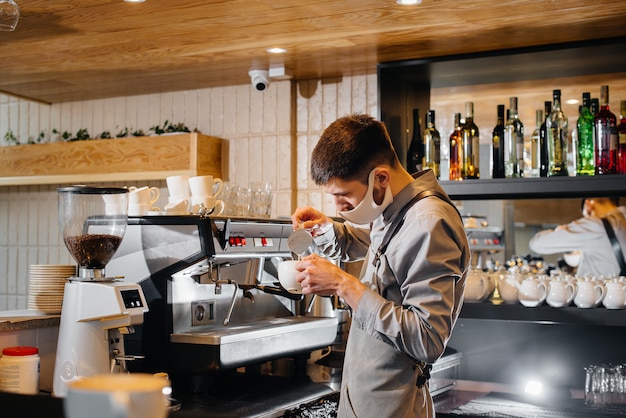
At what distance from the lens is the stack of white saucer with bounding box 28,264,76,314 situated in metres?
2.60

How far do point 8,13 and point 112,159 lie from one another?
217cm

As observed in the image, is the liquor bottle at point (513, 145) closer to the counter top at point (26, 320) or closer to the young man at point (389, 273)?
the young man at point (389, 273)

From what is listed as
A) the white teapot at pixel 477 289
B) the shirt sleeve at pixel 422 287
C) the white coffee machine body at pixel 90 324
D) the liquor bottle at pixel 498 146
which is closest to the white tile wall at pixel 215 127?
the liquor bottle at pixel 498 146

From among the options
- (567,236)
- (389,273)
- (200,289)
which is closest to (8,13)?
(200,289)

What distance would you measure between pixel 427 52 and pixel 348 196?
176 centimetres

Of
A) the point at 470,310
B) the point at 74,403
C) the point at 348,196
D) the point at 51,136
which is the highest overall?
the point at 51,136

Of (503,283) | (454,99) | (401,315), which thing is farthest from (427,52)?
(401,315)

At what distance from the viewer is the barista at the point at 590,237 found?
3693mm

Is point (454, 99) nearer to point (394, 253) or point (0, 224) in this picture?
point (394, 253)

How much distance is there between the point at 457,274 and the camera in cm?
186

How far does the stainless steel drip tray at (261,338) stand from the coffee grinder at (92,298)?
0.27m

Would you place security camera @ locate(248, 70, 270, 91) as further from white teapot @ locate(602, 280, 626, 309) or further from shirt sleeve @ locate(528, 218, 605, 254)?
white teapot @ locate(602, 280, 626, 309)

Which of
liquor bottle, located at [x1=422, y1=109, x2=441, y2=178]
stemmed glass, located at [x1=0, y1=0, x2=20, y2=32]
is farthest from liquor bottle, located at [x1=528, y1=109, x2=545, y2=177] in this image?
stemmed glass, located at [x1=0, y1=0, x2=20, y2=32]

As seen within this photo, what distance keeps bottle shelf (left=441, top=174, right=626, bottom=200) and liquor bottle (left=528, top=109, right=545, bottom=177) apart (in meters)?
0.12
